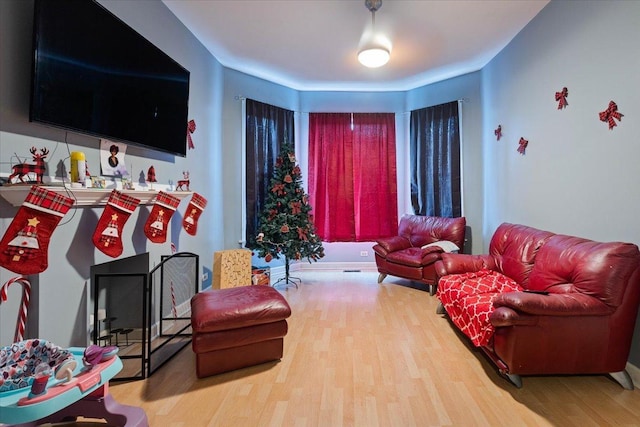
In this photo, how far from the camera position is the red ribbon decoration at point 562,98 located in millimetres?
2912

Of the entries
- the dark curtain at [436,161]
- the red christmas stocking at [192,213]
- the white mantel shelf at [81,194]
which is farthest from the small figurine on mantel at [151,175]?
the dark curtain at [436,161]

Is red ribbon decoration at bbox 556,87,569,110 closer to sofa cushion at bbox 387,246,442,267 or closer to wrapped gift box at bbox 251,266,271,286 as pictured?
sofa cushion at bbox 387,246,442,267

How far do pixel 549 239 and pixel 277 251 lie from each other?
3153 millimetres

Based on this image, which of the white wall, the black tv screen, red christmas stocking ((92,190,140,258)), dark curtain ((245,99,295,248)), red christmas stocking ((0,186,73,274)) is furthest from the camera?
dark curtain ((245,99,295,248))

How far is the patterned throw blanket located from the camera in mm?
2375

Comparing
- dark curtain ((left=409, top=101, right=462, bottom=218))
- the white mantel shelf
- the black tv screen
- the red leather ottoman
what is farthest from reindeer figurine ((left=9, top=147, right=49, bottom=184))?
dark curtain ((left=409, top=101, right=462, bottom=218))

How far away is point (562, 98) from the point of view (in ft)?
9.69

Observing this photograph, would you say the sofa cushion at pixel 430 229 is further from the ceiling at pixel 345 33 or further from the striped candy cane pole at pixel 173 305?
the striped candy cane pole at pixel 173 305

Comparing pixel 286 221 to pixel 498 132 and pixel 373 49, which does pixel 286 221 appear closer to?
pixel 373 49

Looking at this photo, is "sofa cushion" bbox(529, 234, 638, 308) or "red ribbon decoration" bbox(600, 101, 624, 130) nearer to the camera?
"sofa cushion" bbox(529, 234, 638, 308)

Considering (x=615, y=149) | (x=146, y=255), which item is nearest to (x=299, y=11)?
(x=146, y=255)

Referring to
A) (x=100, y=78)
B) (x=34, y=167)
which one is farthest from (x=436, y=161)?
(x=34, y=167)

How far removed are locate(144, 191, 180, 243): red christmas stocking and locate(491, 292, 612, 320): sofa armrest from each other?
2509 mm

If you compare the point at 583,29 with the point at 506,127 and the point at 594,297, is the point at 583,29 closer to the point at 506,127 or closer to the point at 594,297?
the point at 506,127
